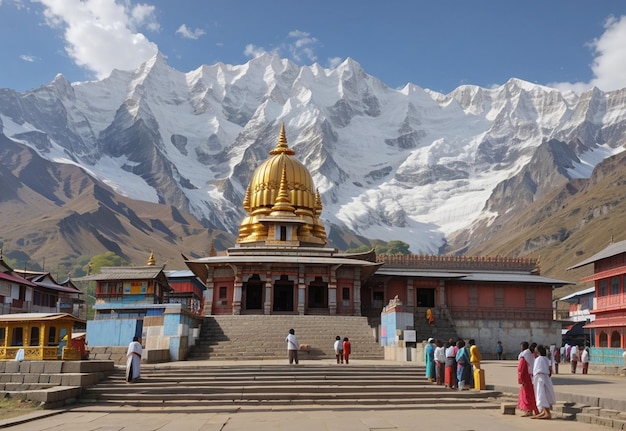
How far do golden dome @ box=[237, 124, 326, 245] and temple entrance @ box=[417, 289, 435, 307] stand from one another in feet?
26.9

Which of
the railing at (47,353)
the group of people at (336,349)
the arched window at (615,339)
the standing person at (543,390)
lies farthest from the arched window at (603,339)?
the railing at (47,353)

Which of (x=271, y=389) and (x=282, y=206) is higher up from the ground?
(x=282, y=206)

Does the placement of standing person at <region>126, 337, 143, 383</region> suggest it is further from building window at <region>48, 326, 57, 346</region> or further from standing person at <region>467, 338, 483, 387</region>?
standing person at <region>467, 338, 483, 387</region>

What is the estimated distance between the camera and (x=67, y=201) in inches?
6713

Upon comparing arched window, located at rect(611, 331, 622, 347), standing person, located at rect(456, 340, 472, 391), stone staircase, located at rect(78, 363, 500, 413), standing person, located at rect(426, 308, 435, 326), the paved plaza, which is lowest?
the paved plaza

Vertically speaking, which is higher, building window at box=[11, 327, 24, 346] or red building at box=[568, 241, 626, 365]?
red building at box=[568, 241, 626, 365]

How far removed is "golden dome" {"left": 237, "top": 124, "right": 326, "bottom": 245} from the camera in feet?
157

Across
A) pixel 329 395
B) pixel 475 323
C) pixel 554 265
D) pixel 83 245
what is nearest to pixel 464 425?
pixel 329 395

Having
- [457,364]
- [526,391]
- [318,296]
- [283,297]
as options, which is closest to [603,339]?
[318,296]

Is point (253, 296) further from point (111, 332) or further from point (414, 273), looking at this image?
point (111, 332)

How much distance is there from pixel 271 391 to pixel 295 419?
142 inches

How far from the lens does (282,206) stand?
4947 centimetres

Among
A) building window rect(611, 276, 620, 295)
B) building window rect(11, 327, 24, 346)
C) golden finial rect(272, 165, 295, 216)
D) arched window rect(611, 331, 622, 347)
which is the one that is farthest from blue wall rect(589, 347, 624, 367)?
building window rect(11, 327, 24, 346)

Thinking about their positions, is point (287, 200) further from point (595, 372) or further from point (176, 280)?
point (595, 372)
